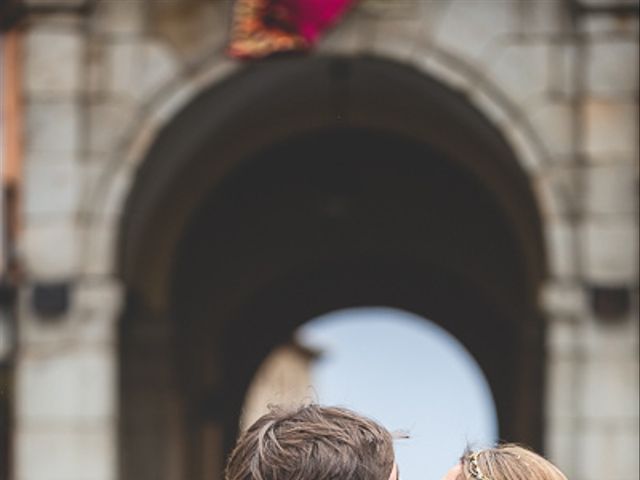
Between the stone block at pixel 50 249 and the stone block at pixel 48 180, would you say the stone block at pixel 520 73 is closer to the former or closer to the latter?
the stone block at pixel 48 180

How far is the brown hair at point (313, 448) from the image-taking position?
2.69 metres

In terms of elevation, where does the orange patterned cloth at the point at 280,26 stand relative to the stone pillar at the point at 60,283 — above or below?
above

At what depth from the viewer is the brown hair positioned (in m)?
2.69

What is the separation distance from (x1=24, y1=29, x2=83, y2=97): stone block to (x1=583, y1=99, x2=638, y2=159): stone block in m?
3.60

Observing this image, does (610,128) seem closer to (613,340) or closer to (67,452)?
(613,340)

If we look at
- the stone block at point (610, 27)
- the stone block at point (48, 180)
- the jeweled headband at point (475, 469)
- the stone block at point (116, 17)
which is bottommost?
the jeweled headband at point (475, 469)

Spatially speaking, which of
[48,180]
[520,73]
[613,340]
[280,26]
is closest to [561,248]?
[613,340]

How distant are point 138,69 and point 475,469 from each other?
1024cm

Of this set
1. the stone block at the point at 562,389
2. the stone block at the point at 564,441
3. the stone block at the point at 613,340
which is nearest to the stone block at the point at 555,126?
the stone block at the point at 613,340

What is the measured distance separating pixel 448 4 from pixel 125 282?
3267 millimetres

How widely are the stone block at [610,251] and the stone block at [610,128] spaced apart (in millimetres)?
477

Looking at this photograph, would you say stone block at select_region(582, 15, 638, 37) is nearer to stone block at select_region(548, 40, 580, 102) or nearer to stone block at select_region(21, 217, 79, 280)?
stone block at select_region(548, 40, 580, 102)

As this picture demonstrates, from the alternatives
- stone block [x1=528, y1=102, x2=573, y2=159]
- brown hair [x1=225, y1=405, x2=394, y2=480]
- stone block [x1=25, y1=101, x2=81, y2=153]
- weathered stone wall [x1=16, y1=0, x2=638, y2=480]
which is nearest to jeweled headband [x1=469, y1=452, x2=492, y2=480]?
brown hair [x1=225, y1=405, x2=394, y2=480]

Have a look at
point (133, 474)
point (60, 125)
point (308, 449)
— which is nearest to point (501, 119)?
point (60, 125)
